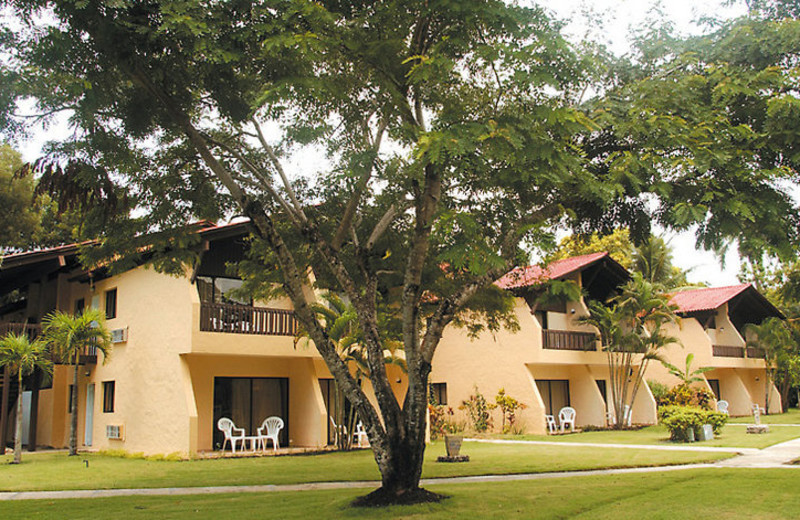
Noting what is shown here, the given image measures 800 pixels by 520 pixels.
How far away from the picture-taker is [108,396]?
2219 cm

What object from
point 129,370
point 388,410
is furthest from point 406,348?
point 129,370

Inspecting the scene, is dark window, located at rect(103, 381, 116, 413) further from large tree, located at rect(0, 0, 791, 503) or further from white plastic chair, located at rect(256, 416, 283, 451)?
large tree, located at rect(0, 0, 791, 503)

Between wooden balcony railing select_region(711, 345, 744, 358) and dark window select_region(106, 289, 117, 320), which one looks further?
wooden balcony railing select_region(711, 345, 744, 358)

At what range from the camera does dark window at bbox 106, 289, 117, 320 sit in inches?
885

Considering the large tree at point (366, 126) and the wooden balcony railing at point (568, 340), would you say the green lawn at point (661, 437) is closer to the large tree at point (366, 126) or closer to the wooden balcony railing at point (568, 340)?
the wooden balcony railing at point (568, 340)

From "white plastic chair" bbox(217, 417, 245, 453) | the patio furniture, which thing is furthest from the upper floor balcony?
"white plastic chair" bbox(217, 417, 245, 453)

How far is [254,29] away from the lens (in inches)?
375

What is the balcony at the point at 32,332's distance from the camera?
20391mm

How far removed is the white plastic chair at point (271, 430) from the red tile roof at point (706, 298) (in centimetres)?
2182

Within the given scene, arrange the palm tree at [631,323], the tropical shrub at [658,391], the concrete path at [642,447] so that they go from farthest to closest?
the tropical shrub at [658,391] < the palm tree at [631,323] < the concrete path at [642,447]

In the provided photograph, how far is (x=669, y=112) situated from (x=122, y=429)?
17.1 metres

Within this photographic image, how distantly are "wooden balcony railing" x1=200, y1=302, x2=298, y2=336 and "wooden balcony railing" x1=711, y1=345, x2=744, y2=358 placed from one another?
2366 cm

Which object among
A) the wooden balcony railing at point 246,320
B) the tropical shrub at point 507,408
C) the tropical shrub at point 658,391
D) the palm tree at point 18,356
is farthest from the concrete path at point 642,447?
the palm tree at point 18,356

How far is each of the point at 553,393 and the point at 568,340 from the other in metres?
2.62
